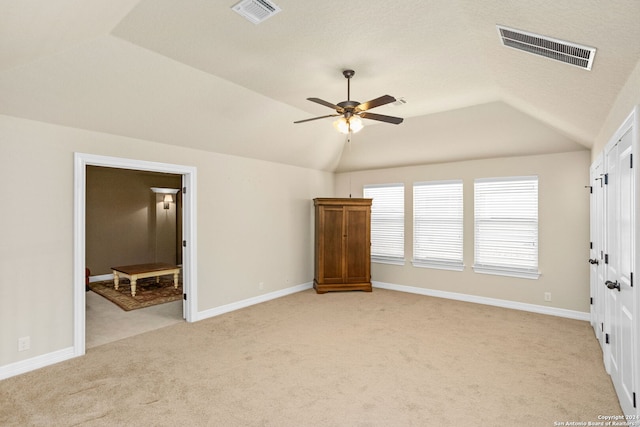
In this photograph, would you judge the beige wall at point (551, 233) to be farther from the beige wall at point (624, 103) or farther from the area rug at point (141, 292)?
the area rug at point (141, 292)

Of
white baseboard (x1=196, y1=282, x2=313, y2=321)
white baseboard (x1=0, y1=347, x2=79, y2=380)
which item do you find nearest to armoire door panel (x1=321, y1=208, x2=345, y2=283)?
white baseboard (x1=196, y1=282, x2=313, y2=321)

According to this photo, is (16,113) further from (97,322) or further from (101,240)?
(101,240)

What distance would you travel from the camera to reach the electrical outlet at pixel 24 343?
3.18 m

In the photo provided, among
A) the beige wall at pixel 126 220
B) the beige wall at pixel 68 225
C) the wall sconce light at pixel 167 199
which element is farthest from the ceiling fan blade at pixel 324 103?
the wall sconce light at pixel 167 199

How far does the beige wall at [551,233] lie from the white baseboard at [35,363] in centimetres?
540

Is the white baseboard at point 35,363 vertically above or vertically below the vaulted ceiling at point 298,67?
below

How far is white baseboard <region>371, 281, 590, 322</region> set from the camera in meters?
4.75

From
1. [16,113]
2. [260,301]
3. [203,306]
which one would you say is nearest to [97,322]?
[203,306]

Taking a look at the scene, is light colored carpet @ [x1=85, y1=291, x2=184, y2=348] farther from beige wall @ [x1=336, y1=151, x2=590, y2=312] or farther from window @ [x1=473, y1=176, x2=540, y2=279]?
window @ [x1=473, y1=176, x2=540, y2=279]

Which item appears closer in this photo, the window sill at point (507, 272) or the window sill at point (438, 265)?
the window sill at point (507, 272)

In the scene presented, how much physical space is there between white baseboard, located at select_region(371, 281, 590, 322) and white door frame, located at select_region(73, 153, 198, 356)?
11.7 feet

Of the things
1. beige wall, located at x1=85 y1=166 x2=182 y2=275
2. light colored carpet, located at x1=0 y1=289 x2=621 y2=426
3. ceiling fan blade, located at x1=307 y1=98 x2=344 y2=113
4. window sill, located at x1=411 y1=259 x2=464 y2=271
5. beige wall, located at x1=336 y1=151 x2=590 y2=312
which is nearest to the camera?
light colored carpet, located at x1=0 y1=289 x2=621 y2=426

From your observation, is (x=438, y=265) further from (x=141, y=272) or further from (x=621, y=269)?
(x=141, y=272)

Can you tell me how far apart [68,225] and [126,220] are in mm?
4786
